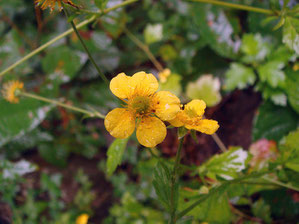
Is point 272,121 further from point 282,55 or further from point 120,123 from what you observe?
point 120,123

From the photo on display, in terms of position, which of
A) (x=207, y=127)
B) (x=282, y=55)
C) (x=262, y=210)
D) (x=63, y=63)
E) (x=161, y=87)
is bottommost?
(x=262, y=210)

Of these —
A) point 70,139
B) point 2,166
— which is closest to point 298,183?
point 2,166

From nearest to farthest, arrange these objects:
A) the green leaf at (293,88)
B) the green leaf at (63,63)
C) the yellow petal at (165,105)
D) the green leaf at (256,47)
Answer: the yellow petal at (165,105) → the green leaf at (293,88) → the green leaf at (256,47) → the green leaf at (63,63)

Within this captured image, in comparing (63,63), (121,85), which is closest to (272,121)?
(121,85)

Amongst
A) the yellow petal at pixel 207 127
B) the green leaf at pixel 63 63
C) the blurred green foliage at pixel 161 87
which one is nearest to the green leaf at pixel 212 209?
the blurred green foliage at pixel 161 87

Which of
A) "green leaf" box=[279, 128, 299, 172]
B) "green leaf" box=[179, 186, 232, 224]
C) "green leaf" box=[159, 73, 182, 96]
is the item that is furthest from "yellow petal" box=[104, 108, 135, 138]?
"green leaf" box=[159, 73, 182, 96]

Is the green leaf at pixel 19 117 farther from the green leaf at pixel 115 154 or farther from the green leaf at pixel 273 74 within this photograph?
the green leaf at pixel 273 74

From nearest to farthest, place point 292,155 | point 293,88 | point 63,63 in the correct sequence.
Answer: point 292,155 → point 293,88 → point 63,63
